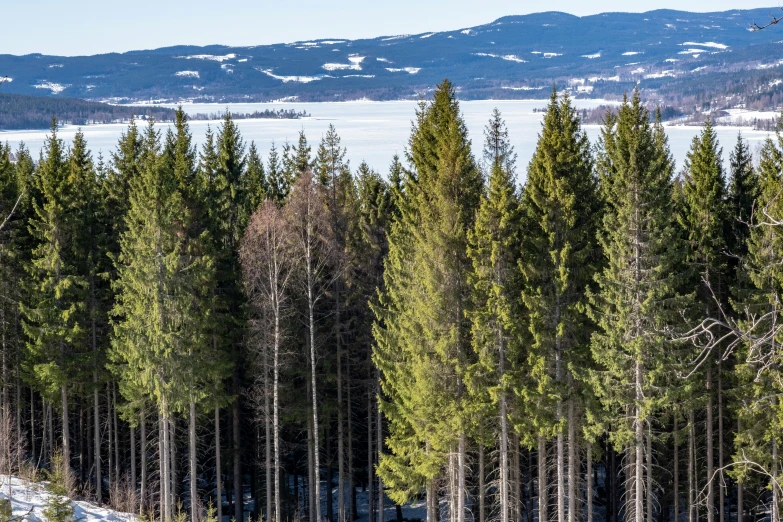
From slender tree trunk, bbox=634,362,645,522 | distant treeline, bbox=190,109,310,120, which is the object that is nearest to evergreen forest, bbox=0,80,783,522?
slender tree trunk, bbox=634,362,645,522

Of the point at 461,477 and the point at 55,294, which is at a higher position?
the point at 55,294

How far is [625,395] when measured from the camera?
2241 centimetres

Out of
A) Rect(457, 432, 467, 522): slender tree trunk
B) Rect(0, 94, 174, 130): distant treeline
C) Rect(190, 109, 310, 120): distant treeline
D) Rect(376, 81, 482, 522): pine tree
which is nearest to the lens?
Rect(376, 81, 482, 522): pine tree

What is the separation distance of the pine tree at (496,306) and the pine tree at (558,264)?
0.45 meters

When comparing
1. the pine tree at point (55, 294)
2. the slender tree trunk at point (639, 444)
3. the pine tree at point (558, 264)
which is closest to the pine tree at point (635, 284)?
the slender tree trunk at point (639, 444)

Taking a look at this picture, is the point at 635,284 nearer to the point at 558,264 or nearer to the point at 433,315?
the point at 558,264

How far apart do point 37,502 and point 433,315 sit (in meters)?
11.3

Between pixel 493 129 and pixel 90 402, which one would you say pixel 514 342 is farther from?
pixel 90 402

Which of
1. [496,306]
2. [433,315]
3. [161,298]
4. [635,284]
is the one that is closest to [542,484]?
[496,306]

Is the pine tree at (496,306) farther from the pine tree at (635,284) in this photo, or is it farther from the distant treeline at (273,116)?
the distant treeline at (273,116)

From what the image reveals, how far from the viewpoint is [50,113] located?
532 ft

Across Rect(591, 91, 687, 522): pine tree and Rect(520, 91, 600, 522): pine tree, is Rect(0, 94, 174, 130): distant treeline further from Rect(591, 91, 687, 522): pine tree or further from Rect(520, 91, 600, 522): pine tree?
Rect(591, 91, 687, 522): pine tree

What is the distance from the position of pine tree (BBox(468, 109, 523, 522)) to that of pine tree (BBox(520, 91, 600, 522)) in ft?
→ 1.47

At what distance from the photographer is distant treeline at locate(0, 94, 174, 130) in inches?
6245
